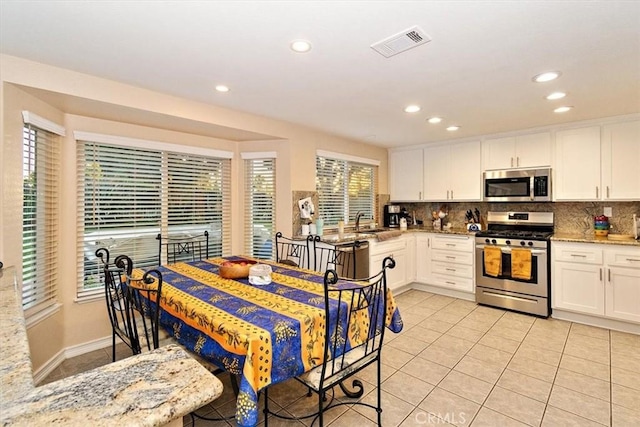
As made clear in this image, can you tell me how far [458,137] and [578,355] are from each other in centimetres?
303

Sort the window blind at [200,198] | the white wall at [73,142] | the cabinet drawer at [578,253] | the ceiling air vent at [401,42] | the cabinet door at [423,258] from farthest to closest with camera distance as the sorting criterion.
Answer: the cabinet door at [423,258] → the window blind at [200,198] → the cabinet drawer at [578,253] → the white wall at [73,142] → the ceiling air vent at [401,42]

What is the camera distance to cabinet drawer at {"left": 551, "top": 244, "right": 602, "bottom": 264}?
3.38m

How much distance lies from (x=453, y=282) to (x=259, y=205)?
9.68 ft

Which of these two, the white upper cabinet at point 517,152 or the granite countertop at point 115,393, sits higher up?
the white upper cabinet at point 517,152

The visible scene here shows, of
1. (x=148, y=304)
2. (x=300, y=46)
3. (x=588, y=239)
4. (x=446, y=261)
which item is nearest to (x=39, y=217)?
(x=148, y=304)

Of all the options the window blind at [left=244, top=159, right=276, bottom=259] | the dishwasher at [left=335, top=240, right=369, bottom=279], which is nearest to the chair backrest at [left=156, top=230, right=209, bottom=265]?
the window blind at [left=244, top=159, right=276, bottom=259]

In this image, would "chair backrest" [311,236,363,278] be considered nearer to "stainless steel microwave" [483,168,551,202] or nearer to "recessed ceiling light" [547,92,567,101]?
"stainless steel microwave" [483,168,551,202]

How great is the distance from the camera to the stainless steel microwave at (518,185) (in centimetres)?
395

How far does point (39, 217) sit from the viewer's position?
2.57 metres

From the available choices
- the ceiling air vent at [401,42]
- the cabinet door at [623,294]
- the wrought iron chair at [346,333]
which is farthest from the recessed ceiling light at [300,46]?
the cabinet door at [623,294]

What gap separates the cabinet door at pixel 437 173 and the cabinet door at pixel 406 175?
0.34ft

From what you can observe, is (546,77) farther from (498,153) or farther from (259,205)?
(259,205)

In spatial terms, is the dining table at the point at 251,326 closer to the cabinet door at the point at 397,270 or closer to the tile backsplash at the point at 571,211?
the cabinet door at the point at 397,270

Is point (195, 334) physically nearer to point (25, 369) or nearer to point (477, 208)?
point (25, 369)
